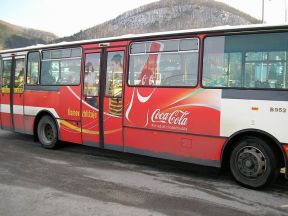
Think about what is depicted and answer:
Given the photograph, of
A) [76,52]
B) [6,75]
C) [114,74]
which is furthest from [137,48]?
[6,75]

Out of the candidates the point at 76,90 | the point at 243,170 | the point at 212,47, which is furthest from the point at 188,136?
the point at 76,90

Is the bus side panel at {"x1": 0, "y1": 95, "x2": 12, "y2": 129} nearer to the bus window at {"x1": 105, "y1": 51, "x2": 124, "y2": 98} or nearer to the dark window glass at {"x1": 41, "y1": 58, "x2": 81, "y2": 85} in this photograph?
the dark window glass at {"x1": 41, "y1": 58, "x2": 81, "y2": 85}

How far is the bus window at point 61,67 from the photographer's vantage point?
899 centimetres

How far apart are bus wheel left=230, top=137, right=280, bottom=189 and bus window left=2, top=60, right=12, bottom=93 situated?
24.2ft

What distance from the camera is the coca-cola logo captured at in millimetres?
6836

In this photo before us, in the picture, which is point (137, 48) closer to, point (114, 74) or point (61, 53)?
point (114, 74)

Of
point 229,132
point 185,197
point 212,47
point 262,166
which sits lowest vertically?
point 185,197

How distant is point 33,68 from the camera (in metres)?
10.1

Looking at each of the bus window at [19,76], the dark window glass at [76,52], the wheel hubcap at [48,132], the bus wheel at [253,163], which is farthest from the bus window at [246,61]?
the bus window at [19,76]

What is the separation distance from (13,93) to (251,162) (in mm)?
7379

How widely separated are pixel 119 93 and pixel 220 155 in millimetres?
2691

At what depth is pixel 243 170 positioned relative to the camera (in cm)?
623

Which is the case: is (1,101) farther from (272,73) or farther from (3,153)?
(272,73)

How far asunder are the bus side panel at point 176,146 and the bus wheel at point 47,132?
8.79 feet
